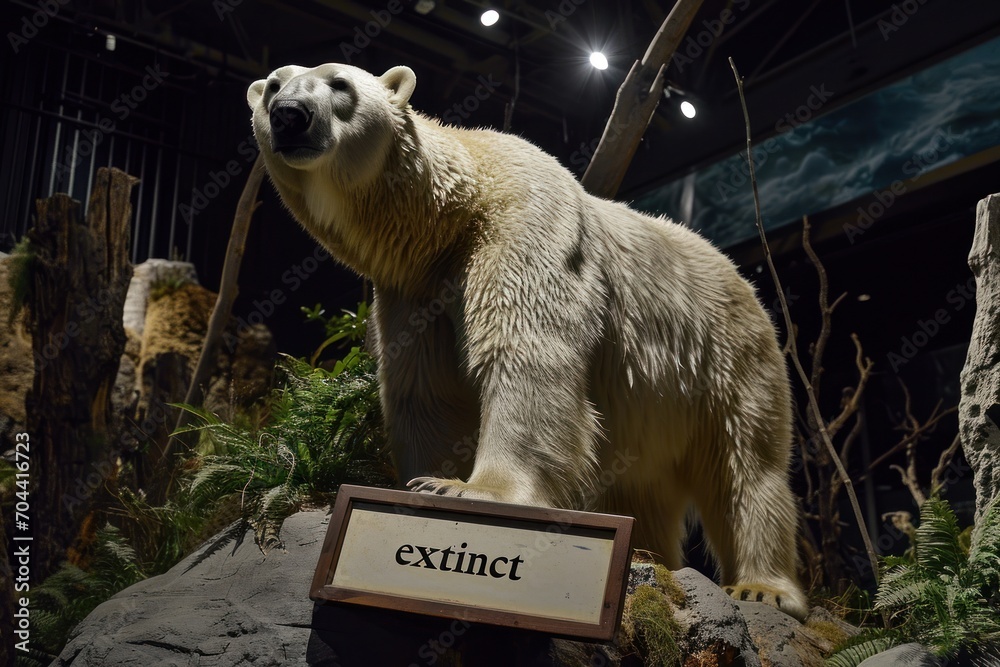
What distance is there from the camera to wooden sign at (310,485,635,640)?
2.40 metres

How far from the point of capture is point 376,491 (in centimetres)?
266

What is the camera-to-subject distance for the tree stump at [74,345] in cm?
497

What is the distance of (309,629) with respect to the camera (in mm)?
2617

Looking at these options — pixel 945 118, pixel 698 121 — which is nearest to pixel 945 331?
pixel 945 118

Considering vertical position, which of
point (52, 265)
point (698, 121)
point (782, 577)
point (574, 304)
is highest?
point (698, 121)

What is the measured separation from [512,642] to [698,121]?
570 centimetres

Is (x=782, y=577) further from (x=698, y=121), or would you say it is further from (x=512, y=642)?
(x=698, y=121)

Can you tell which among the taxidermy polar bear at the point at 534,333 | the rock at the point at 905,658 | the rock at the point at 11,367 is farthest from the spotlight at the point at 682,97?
the rock at the point at 11,367

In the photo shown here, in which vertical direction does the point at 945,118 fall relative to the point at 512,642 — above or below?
above

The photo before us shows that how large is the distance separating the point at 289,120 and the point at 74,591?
259cm

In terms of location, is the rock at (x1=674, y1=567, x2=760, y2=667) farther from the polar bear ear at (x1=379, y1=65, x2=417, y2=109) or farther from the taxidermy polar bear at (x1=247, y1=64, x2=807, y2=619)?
the polar bear ear at (x1=379, y1=65, x2=417, y2=109)

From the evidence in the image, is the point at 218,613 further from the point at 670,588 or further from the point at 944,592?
the point at 944,592

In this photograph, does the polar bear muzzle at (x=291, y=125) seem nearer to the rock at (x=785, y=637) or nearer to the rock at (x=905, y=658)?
the rock at (x=785, y=637)

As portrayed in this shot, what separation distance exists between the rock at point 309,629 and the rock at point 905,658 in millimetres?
392
